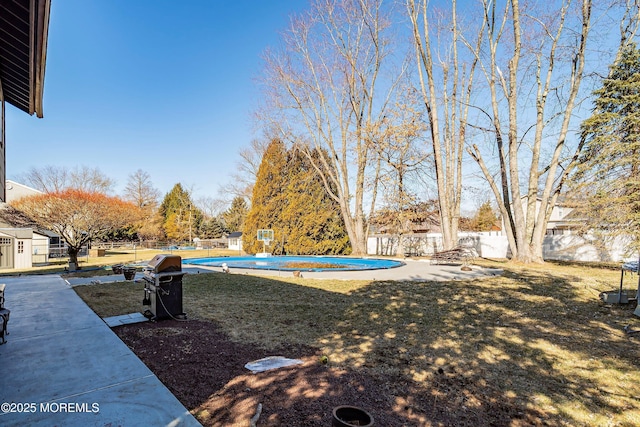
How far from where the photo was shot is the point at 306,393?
8.86ft

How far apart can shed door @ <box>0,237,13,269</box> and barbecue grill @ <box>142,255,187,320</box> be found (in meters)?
16.7

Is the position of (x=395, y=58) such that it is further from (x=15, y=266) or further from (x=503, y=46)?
(x=15, y=266)

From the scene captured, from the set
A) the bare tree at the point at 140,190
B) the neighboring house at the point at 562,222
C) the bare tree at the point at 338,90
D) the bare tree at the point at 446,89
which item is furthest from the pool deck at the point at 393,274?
the bare tree at the point at 140,190

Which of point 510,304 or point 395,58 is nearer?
point 510,304

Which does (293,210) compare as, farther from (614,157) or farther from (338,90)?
(614,157)

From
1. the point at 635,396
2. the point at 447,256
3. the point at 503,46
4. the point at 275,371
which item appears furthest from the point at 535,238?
the point at 275,371

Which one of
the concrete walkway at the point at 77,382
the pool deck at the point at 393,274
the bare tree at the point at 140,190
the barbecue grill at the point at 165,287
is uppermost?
the bare tree at the point at 140,190

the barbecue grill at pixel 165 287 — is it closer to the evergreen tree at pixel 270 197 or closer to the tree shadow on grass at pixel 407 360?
the tree shadow on grass at pixel 407 360

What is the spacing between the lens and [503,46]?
1515 centimetres

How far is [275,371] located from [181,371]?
2.93ft

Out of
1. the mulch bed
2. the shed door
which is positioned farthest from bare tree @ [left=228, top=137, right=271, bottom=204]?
the mulch bed

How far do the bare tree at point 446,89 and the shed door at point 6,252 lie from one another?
2112cm

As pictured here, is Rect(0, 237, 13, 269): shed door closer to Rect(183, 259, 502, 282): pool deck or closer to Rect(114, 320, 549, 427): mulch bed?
Rect(183, 259, 502, 282): pool deck

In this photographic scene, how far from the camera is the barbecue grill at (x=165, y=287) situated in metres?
4.73
